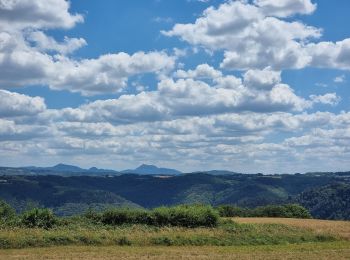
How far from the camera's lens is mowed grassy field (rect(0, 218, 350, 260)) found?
40188mm

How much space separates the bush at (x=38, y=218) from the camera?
199ft

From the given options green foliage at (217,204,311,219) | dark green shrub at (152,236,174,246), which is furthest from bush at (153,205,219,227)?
green foliage at (217,204,311,219)

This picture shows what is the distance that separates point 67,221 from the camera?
2496 inches

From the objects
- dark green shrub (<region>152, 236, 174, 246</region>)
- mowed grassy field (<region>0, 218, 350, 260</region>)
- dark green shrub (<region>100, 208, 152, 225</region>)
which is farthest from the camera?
dark green shrub (<region>100, 208, 152, 225</region>)

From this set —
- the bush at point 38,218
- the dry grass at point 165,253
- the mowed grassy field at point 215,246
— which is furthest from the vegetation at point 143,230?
the dry grass at point 165,253

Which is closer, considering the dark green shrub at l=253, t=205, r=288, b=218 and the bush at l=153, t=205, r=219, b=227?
the bush at l=153, t=205, r=219, b=227

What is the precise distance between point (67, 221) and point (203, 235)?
1925 centimetres

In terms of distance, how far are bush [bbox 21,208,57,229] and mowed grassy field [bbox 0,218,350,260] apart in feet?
18.7

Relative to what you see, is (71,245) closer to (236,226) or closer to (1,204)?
(236,226)

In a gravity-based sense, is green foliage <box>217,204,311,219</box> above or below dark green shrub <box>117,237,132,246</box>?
below

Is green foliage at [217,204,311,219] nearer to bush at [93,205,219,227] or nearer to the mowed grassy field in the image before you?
bush at [93,205,219,227]

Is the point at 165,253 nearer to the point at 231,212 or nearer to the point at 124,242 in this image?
the point at 124,242

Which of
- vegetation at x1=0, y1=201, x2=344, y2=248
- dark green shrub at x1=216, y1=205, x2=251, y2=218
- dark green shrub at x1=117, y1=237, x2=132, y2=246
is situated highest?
A: vegetation at x1=0, y1=201, x2=344, y2=248

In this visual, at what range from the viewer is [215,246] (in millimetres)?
50469
